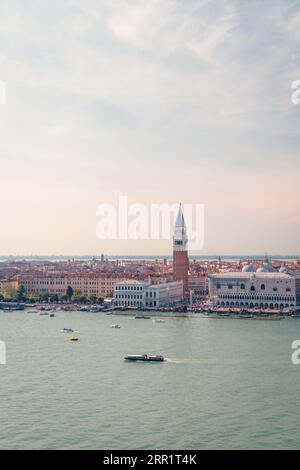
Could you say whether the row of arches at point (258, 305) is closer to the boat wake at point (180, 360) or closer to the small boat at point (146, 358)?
the boat wake at point (180, 360)

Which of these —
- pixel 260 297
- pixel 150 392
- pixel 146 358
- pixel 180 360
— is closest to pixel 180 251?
pixel 260 297

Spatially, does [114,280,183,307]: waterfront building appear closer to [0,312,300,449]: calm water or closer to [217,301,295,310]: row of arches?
[217,301,295,310]: row of arches

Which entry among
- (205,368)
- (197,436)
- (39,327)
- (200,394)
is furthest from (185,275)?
(197,436)

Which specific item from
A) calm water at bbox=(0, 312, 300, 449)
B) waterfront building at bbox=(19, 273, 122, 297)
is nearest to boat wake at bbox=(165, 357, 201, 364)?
calm water at bbox=(0, 312, 300, 449)

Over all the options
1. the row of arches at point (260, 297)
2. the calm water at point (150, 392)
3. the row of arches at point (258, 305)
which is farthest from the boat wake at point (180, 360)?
the row of arches at point (260, 297)

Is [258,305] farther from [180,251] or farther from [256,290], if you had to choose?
[180,251]
